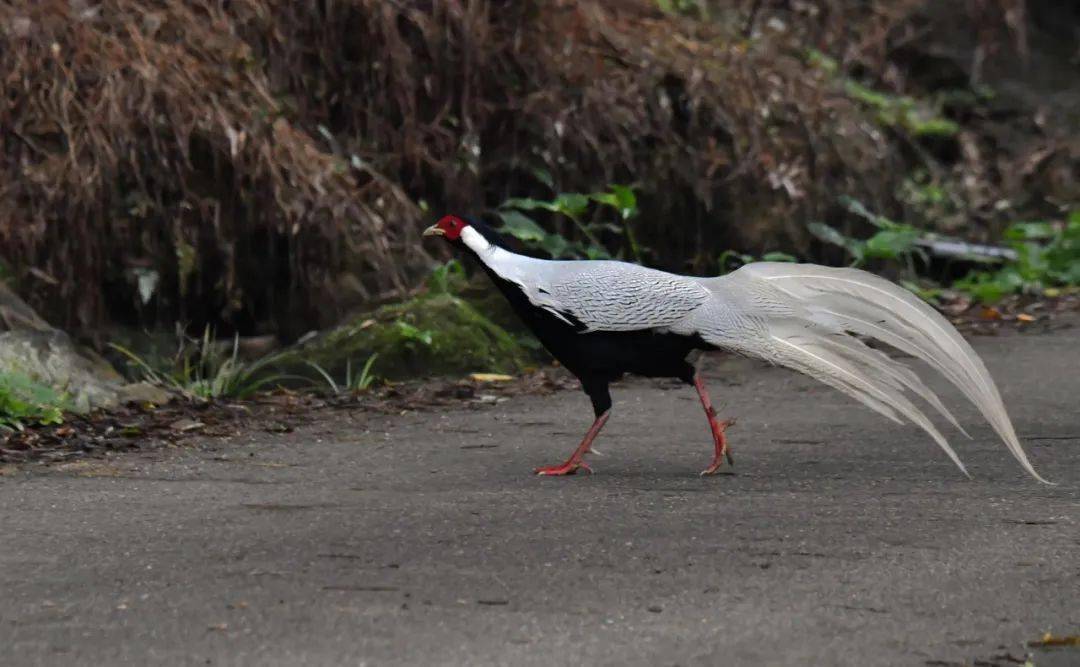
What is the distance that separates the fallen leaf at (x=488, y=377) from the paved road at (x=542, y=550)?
3.39 feet

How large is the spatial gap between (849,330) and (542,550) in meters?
1.65

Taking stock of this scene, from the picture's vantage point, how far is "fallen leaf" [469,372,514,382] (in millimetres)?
8383

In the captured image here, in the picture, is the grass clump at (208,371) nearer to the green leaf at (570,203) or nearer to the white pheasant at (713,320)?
the green leaf at (570,203)

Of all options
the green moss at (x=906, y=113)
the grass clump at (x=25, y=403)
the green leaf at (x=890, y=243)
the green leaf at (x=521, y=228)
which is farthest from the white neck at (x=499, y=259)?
the green moss at (x=906, y=113)

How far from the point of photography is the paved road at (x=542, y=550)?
4.08m

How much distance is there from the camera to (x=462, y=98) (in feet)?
32.9

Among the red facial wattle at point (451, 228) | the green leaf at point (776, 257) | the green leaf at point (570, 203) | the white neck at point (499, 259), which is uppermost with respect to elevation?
the red facial wattle at point (451, 228)

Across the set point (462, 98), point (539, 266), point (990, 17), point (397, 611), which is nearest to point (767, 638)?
point (397, 611)

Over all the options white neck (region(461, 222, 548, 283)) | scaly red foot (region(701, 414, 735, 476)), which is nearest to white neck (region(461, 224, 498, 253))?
white neck (region(461, 222, 548, 283))

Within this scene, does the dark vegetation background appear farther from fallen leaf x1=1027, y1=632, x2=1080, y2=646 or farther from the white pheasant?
fallen leaf x1=1027, y1=632, x2=1080, y2=646

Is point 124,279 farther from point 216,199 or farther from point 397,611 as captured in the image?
point 397,611

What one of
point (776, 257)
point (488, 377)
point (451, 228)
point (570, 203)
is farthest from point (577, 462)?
point (776, 257)

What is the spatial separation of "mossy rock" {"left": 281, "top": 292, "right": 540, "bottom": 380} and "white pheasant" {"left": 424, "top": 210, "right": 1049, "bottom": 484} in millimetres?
2162

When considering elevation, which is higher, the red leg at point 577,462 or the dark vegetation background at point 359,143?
the dark vegetation background at point 359,143
